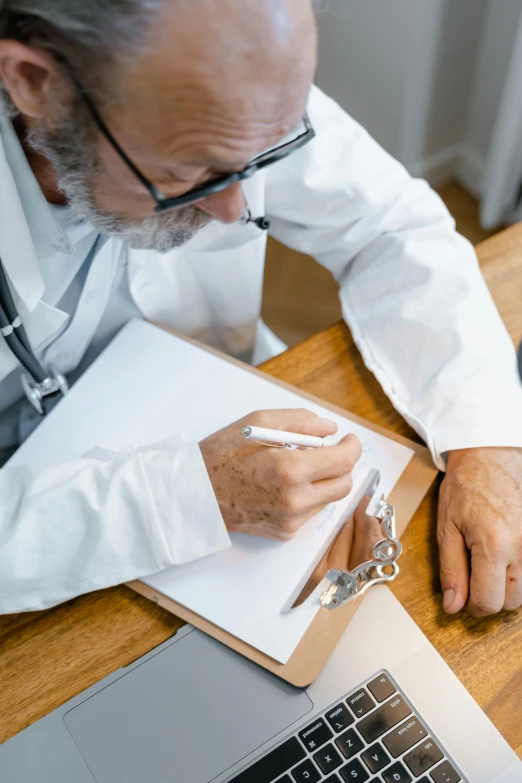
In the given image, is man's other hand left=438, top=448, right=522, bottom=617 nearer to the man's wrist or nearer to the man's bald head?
the man's wrist

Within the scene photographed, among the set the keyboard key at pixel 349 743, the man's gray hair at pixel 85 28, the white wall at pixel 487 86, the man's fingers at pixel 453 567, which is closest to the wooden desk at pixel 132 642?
the man's fingers at pixel 453 567

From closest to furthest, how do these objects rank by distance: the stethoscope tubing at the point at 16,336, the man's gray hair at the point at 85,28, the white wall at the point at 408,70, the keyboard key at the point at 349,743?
the man's gray hair at the point at 85,28 < the keyboard key at the point at 349,743 < the stethoscope tubing at the point at 16,336 < the white wall at the point at 408,70

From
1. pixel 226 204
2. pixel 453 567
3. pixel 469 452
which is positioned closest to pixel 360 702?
pixel 453 567

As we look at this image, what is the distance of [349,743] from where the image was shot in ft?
1.91

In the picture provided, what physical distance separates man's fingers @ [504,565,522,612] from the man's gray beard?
19.2 inches

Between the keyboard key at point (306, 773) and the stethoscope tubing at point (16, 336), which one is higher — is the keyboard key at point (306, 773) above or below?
below

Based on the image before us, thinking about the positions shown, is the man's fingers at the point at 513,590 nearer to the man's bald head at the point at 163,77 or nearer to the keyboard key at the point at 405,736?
the keyboard key at the point at 405,736

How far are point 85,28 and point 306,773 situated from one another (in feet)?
2.08

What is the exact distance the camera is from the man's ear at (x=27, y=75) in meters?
0.51

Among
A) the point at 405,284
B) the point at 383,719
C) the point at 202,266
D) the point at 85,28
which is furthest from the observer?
A: the point at 202,266

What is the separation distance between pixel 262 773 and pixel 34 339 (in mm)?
532

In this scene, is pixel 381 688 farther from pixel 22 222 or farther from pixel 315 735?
pixel 22 222

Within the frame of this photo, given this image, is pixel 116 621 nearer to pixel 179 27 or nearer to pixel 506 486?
pixel 506 486

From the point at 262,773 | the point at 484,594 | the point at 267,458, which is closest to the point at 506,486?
the point at 484,594
